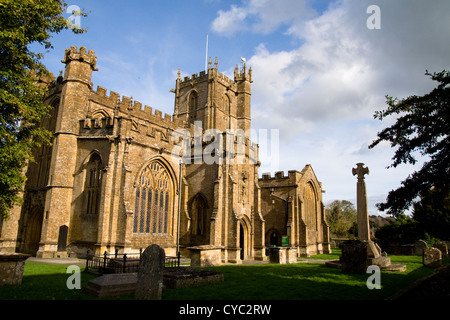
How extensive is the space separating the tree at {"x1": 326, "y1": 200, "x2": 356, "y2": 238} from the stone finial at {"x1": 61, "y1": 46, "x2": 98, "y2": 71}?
4081cm

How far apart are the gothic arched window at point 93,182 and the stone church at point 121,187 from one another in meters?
0.06

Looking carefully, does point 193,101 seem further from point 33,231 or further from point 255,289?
point 255,289

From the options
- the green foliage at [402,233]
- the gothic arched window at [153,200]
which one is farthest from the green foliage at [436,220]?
the gothic arched window at [153,200]

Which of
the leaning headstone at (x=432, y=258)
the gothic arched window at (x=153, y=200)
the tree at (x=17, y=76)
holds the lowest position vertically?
the leaning headstone at (x=432, y=258)

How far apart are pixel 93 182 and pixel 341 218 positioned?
146 ft

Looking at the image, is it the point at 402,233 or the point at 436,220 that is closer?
the point at 436,220

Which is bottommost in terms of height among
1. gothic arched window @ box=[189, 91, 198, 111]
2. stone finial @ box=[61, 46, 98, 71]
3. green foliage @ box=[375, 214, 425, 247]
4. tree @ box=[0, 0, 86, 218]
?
green foliage @ box=[375, 214, 425, 247]

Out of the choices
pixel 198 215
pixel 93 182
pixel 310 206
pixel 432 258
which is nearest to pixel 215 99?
pixel 310 206

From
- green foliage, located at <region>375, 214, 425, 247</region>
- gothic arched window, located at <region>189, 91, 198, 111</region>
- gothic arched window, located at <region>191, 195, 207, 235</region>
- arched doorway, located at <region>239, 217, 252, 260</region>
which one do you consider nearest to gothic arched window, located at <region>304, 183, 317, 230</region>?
green foliage, located at <region>375, 214, 425, 247</region>

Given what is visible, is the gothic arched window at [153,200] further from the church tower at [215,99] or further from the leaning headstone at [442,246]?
the leaning headstone at [442,246]

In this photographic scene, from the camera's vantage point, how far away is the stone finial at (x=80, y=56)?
67.6 feet

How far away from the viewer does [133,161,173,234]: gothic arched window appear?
1944 cm

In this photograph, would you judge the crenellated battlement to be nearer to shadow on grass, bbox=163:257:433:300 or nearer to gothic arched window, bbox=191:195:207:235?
gothic arched window, bbox=191:195:207:235

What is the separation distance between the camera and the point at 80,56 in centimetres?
2067
